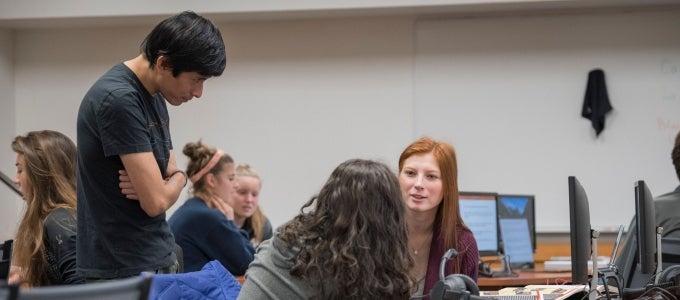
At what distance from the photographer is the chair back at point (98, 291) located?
4.74ft

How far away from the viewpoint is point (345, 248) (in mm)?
2062

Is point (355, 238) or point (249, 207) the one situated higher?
point (355, 238)

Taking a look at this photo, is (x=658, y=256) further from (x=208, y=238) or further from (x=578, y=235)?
(x=208, y=238)

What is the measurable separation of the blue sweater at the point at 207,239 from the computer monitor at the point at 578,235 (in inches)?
85.4

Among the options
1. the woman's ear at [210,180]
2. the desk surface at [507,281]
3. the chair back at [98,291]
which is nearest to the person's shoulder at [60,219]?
the chair back at [98,291]

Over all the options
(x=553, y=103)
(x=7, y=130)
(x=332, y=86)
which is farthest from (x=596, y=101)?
(x=7, y=130)

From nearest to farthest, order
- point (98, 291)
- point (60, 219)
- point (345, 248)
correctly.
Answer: point (98, 291) → point (345, 248) → point (60, 219)

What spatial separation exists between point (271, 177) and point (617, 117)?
2.46m

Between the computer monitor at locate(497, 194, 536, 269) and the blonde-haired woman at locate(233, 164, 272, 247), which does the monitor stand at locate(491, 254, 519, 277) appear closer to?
the computer monitor at locate(497, 194, 536, 269)

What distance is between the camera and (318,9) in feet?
Result: 21.4

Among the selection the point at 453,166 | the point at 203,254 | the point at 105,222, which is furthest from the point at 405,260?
the point at 203,254

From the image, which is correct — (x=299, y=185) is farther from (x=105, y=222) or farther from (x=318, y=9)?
(x=105, y=222)

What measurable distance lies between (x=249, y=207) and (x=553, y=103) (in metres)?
2.34

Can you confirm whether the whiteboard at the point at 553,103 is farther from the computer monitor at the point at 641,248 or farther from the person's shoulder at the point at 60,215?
the person's shoulder at the point at 60,215
